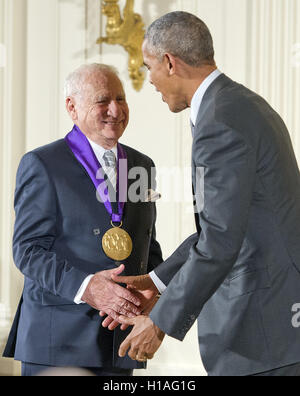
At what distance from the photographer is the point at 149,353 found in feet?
7.98

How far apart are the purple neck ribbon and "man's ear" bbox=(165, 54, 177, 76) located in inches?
25.5

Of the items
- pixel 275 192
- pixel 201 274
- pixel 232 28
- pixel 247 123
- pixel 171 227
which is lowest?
pixel 171 227

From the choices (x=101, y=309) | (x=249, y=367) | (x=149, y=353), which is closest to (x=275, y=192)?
(x=249, y=367)

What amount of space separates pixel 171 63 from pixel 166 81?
7 centimetres

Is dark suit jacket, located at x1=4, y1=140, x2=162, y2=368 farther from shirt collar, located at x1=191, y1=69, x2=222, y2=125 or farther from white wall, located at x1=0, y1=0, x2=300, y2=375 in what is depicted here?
white wall, located at x1=0, y1=0, x2=300, y2=375

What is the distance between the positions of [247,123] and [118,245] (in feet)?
2.89

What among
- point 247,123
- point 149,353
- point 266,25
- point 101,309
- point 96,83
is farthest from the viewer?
point 266,25

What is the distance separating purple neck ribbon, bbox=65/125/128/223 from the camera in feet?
9.54

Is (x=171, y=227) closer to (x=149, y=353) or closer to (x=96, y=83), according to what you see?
(x=96, y=83)

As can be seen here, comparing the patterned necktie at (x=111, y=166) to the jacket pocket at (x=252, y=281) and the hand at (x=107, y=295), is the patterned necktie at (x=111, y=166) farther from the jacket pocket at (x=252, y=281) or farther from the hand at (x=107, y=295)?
the jacket pocket at (x=252, y=281)

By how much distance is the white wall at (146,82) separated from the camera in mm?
4523

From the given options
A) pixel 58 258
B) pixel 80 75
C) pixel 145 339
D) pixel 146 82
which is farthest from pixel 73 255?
pixel 146 82

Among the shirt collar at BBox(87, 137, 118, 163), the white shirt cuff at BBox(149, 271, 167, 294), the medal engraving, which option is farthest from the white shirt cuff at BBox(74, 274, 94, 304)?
the shirt collar at BBox(87, 137, 118, 163)

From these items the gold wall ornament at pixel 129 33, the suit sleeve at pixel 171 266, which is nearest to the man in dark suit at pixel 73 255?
the suit sleeve at pixel 171 266
